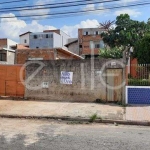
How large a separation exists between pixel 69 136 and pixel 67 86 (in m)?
6.74

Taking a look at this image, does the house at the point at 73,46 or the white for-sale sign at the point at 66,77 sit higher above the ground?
the house at the point at 73,46

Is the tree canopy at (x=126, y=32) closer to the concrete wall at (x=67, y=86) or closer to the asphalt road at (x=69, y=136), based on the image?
the concrete wall at (x=67, y=86)

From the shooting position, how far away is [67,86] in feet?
46.5

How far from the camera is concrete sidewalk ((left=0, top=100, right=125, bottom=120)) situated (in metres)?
10.9

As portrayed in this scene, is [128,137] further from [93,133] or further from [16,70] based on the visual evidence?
[16,70]

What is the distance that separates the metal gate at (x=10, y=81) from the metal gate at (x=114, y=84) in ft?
15.8

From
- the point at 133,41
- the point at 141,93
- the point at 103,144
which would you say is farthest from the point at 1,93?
the point at 133,41

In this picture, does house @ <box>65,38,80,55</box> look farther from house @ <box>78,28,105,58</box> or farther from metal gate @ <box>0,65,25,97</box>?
metal gate @ <box>0,65,25,97</box>

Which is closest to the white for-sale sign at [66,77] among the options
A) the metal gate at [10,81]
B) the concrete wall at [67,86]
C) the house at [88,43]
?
the concrete wall at [67,86]

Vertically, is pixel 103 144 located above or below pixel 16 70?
below

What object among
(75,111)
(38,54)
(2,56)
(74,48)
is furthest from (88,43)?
(75,111)

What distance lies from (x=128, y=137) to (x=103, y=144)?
1158 millimetres

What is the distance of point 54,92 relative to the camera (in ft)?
47.1

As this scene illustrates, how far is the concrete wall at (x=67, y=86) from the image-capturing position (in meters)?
13.8
